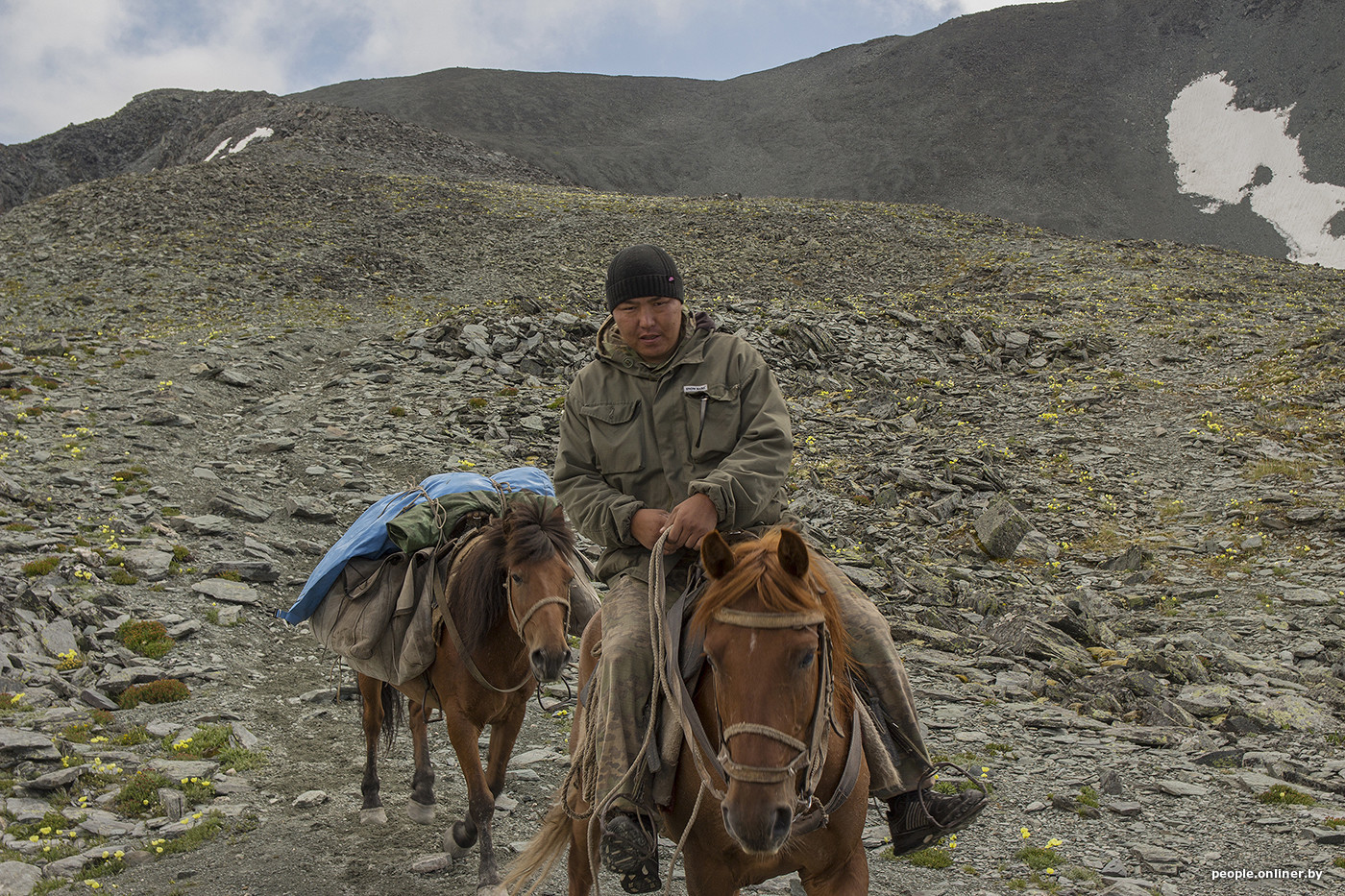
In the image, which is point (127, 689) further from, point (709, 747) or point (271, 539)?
point (709, 747)

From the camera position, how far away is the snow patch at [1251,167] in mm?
Result: 61750

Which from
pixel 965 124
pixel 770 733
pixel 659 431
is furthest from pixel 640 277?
pixel 965 124

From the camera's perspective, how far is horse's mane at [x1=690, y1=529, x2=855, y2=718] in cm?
259

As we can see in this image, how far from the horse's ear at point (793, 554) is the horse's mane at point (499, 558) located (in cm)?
276

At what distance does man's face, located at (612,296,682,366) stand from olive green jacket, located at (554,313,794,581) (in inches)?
2.1

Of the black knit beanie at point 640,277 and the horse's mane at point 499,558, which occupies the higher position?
the black knit beanie at point 640,277

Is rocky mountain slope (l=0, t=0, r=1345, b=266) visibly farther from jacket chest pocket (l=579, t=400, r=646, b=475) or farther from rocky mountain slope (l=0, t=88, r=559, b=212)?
jacket chest pocket (l=579, t=400, r=646, b=475)

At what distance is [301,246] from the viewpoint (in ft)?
100.0

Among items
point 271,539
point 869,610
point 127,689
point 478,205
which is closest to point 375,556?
point 127,689

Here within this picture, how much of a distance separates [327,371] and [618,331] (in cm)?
1785

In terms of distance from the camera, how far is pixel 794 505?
44.7 feet

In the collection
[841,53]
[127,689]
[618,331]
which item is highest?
[841,53]

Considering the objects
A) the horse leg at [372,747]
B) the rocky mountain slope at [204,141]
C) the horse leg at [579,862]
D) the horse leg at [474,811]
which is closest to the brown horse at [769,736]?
the horse leg at [579,862]

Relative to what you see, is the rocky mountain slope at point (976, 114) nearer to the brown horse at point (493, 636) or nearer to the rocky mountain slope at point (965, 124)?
the rocky mountain slope at point (965, 124)
